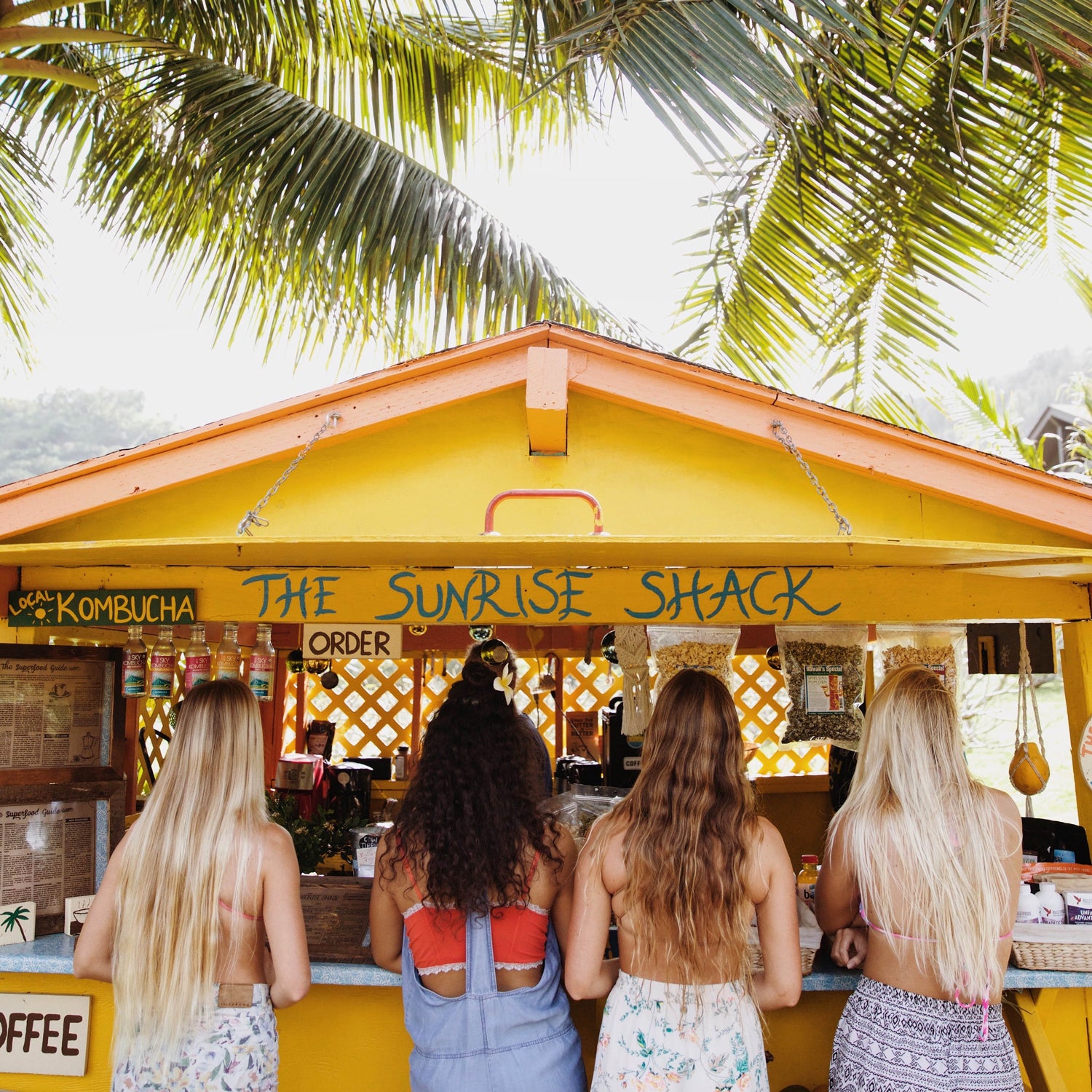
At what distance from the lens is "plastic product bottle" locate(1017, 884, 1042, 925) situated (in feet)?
8.87

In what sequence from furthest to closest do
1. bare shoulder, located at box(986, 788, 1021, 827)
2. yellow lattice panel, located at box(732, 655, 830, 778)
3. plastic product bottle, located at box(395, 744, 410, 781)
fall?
yellow lattice panel, located at box(732, 655, 830, 778) < plastic product bottle, located at box(395, 744, 410, 781) < bare shoulder, located at box(986, 788, 1021, 827)

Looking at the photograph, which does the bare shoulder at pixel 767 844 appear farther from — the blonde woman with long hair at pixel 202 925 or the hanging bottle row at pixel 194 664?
the hanging bottle row at pixel 194 664

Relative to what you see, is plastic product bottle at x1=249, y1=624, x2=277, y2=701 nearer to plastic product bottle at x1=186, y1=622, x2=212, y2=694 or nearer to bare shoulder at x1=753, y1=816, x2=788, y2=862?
plastic product bottle at x1=186, y1=622, x2=212, y2=694

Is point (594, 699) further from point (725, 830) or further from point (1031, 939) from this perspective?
point (725, 830)

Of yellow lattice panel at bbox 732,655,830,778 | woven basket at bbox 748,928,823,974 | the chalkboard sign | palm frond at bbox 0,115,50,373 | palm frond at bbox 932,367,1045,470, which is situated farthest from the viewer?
palm frond at bbox 932,367,1045,470

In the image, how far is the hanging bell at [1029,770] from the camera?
3.22 m

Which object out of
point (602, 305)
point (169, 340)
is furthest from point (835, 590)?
point (169, 340)

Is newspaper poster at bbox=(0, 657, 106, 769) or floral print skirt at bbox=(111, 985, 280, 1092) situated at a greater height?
newspaper poster at bbox=(0, 657, 106, 769)

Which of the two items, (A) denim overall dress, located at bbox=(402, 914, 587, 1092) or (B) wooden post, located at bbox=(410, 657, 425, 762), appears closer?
(A) denim overall dress, located at bbox=(402, 914, 587, 1092)

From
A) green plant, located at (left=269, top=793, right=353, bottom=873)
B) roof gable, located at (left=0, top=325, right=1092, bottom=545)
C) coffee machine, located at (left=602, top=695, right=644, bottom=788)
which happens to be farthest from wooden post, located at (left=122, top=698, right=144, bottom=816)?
coffee machine, located at (left=602, top=695, right=644, bottom=788)

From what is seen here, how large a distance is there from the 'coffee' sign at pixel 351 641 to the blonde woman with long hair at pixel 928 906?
1.70m

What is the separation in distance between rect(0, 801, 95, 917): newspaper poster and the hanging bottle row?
17.5 inches

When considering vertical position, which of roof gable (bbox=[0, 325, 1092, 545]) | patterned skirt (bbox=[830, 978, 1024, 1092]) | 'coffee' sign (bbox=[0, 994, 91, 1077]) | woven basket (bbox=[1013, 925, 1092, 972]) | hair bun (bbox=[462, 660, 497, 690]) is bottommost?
'coffee' sign (bbox=[0, 994, 91, 1077])

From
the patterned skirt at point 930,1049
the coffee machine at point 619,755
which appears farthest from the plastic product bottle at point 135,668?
the coffee machine at point 619,755
